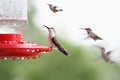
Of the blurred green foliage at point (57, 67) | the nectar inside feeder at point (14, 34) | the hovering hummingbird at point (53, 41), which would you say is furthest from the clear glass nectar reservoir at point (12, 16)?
the blurred green foliage at point (57, 67)

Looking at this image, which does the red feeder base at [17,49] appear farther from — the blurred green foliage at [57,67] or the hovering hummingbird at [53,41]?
the blurred green foliage at [57,67]

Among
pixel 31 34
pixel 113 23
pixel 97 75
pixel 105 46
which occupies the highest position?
pixel 105 46

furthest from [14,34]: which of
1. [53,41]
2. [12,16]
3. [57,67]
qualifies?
[57,67]

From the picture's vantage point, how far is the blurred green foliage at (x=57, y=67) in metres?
9.80

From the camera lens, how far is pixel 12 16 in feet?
12.9

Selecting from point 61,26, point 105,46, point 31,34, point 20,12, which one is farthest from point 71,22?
point 20,12

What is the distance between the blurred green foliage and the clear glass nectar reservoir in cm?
537

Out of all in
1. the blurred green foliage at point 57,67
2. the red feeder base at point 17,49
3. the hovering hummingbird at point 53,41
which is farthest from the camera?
the blurred green foliage at point 57,67

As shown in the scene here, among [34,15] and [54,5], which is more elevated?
[54,5]

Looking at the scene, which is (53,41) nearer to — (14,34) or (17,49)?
(14,34)

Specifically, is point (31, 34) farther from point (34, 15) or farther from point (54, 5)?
point (54, 5)

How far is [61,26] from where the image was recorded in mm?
9398

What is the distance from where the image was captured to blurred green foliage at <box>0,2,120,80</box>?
9.80 meters

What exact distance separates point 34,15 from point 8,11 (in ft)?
19.5
